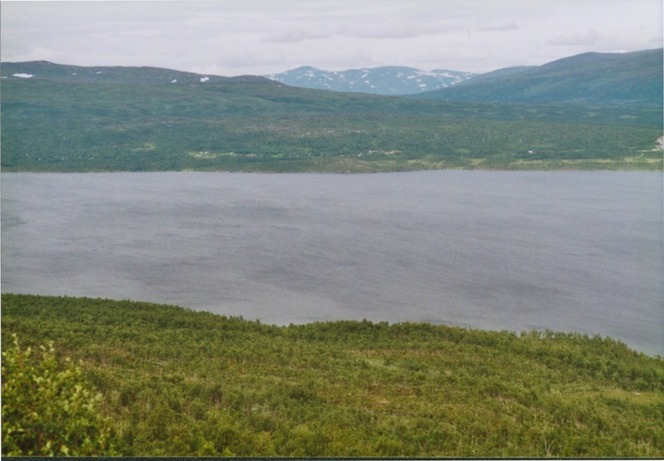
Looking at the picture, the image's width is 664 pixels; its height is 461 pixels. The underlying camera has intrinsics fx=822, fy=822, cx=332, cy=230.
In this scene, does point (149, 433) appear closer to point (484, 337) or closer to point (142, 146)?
point (484, 337)

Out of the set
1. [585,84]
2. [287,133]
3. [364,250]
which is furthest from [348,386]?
[585,84]

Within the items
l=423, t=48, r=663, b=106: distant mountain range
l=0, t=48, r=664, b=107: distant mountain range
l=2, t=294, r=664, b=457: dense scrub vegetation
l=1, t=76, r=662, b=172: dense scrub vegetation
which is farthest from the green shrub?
l=423, t=48, r=663, b=106: distant mountain range

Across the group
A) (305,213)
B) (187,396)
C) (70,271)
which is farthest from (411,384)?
(305,213)

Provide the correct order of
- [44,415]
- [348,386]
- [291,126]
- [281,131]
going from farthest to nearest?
[291,126], [281,131], [348,386], [44,415]

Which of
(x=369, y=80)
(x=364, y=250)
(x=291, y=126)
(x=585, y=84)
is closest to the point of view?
(x=364, y=250)

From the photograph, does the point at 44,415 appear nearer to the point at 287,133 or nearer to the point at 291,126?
the point at 287,133
